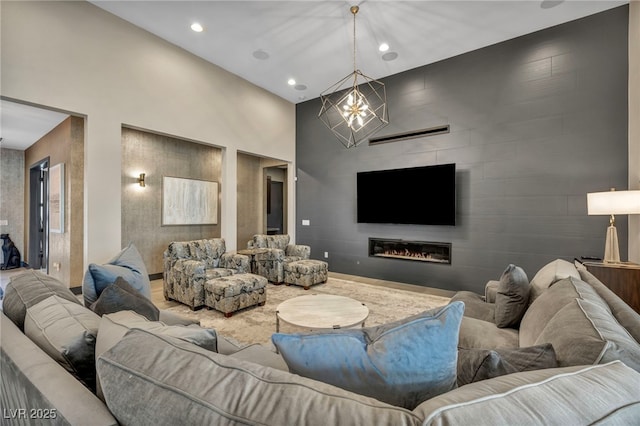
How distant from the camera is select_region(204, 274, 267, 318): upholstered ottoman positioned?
3328 millimetres

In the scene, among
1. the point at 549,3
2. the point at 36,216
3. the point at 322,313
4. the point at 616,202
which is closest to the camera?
the point at 322,313

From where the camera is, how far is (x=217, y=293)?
11.0 ft

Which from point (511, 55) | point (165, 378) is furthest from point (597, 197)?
point (165, 378)

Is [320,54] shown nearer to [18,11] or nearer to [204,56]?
[204,56]

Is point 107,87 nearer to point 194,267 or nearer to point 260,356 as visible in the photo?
point 194,267

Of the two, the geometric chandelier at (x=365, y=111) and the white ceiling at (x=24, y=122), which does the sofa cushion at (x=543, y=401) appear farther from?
the white ceiling at (x=24, y=122)

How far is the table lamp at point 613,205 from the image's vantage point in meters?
2.56

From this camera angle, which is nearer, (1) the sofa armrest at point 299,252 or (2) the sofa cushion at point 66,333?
(2) the sofa cushion at point 66,333

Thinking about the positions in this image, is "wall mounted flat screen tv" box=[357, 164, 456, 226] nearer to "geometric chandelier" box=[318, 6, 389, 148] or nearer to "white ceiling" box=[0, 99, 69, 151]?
"geometric chandelier" box=[318, 6, 389, 148]

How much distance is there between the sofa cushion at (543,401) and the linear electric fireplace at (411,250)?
13.8 ft

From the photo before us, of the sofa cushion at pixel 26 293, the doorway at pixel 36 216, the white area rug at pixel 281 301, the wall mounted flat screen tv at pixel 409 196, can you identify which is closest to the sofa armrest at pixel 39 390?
the sofa cushion at pixel 26 293

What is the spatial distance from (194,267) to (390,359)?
132 inches

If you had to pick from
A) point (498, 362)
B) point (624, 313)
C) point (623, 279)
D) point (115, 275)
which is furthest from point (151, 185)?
point (623, 279)

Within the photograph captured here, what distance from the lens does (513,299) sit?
1.83 meters
